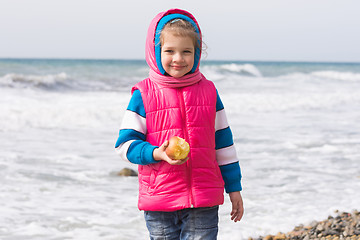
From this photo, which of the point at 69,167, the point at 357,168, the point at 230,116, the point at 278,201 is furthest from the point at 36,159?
the point at 230,116

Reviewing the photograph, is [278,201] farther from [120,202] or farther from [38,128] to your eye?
[38,128]

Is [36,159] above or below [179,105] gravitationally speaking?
below

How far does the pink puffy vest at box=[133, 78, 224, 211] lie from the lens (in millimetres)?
2381

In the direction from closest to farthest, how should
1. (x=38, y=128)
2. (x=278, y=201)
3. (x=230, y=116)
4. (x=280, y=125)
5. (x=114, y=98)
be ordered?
Result: (x=278, y=201)
(x=38, y=128)
(x=280, y=125)
(x=230, y=116)
(x=114, y=98)

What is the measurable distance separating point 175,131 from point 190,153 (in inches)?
5.0

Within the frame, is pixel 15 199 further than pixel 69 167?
No

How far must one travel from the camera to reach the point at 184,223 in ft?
8.09

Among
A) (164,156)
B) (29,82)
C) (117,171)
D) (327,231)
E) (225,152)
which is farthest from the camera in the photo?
(29,82)

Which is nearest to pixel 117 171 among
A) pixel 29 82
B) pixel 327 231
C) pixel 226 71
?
pixel 327 231

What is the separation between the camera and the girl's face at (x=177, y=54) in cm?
Result: 239

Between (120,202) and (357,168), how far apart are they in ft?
12.1

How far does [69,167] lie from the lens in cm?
742

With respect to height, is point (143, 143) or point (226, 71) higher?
point (143, 143)

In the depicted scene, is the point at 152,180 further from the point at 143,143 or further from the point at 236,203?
the point at 236,203
